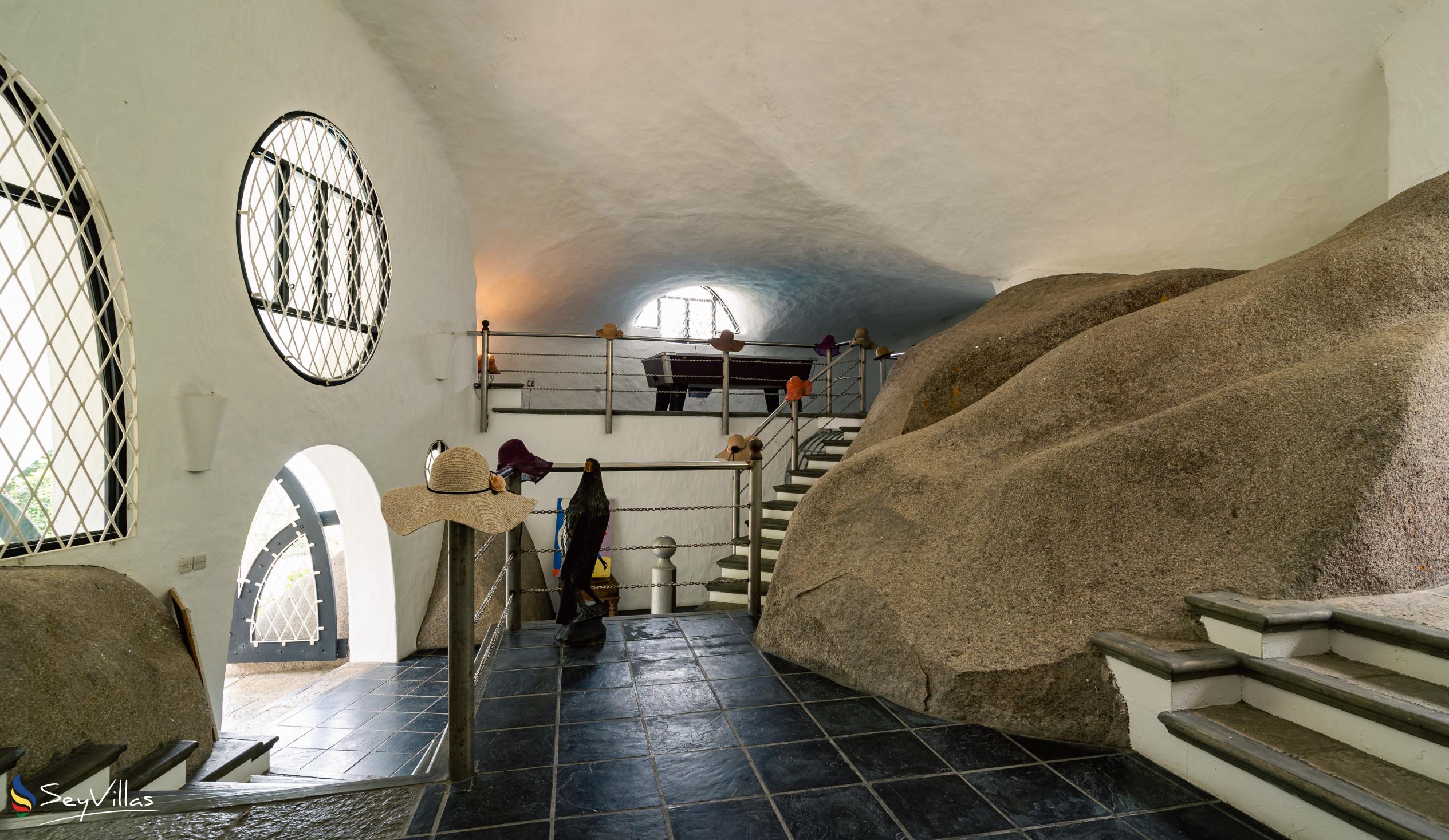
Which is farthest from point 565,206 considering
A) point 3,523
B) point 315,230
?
point 3,523

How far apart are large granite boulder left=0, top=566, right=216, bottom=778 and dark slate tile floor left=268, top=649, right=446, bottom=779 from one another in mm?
878

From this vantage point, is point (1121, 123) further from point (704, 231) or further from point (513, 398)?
point (513, 398)

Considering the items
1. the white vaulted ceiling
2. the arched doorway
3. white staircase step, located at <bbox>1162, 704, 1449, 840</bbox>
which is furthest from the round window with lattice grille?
Answer: white staircase step, located at <bbox>1162, 704, 1449, 840</bbox>

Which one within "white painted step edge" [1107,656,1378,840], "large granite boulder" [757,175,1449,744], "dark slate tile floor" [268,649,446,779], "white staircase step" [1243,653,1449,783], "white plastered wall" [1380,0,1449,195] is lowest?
"dark slate tile floor" [268,649,446,779]

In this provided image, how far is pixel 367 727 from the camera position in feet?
13.2

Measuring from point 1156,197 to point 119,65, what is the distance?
6.60 metres

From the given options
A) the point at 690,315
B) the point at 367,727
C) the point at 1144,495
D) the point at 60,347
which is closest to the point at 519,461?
the point at 60,347

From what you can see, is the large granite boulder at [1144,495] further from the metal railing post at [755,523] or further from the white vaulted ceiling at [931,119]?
the white vaulted ceiling at [931,119]

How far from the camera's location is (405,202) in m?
5.61

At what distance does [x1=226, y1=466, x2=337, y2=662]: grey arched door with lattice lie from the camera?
5.46 meters

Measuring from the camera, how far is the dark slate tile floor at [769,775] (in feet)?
6.08

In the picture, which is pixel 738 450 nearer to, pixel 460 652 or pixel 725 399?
pixel 460 652

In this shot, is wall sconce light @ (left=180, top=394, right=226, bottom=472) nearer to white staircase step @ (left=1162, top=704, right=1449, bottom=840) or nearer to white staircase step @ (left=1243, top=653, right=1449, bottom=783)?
white staircase step @ (left=1162, top=704, right=1449, bottom=840)

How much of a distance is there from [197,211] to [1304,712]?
15.5 ft
